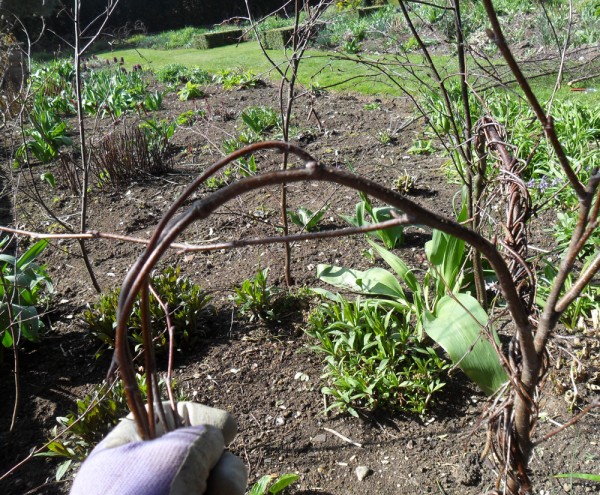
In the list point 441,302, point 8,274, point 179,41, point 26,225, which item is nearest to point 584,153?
point 441,302

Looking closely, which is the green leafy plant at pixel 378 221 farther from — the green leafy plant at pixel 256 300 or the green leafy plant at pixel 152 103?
the green leafy plant at pixel 152 103

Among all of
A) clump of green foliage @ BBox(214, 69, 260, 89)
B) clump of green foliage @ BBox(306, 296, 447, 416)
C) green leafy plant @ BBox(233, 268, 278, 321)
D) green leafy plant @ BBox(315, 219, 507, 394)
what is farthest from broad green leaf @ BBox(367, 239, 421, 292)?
clump of green foliage @ BBox(214, 69, 260, 89)

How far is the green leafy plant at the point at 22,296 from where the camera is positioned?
8.84 ft

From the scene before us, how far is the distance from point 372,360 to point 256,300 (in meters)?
0.76

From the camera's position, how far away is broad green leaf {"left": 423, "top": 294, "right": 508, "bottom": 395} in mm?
2041

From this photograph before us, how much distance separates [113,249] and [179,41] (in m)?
15.9

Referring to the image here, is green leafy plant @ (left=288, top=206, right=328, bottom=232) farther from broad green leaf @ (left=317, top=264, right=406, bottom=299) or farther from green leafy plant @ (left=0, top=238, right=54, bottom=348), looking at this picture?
green leafy plant @ (left=0, top=238, right=54, bottom=348)

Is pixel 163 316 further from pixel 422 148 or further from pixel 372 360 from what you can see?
pixel 422 148

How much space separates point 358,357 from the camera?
2467mm

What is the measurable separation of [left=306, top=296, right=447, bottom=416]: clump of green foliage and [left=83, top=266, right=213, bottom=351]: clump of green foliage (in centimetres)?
60

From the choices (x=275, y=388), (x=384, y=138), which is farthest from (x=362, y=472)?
(x=384, y=138)

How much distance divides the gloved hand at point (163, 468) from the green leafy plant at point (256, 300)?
185 centimetres

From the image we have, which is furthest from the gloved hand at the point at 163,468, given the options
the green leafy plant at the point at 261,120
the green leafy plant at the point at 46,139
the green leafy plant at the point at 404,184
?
the green leafy plant at the point at 46,139

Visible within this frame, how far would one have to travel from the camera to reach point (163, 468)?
35.4 inches
